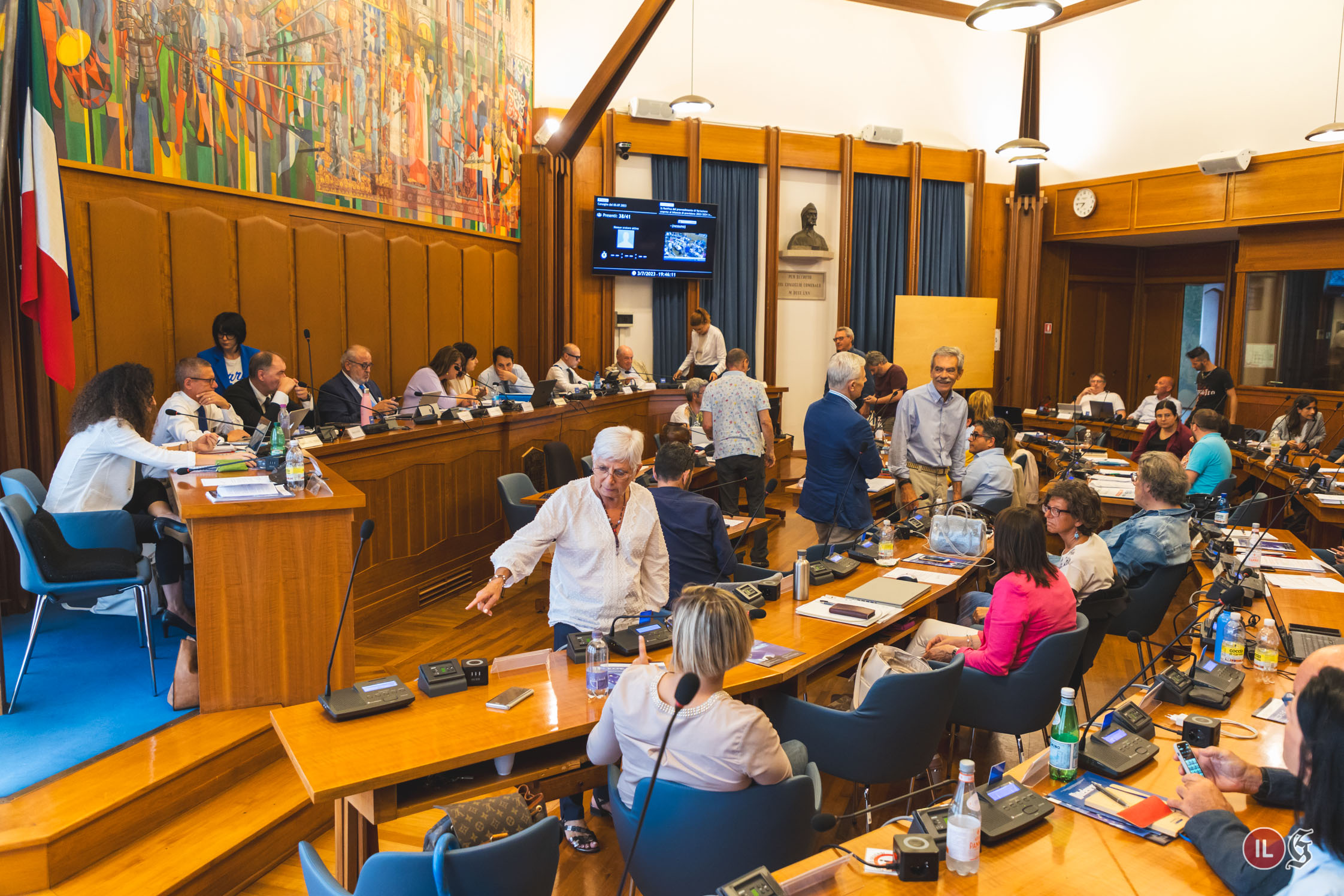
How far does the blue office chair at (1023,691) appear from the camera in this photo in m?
3.14

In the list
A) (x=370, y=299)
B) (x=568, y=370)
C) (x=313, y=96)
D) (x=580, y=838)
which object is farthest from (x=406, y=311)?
(x=580, y=838)

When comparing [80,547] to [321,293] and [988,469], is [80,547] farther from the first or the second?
[988,469]

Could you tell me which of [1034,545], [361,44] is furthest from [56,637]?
[361,44]

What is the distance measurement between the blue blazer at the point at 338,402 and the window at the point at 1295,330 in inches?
382

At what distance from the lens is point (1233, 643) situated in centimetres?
311

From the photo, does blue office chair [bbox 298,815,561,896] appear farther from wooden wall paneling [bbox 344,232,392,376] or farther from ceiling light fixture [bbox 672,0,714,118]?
ceiling light fixture [bbox 672,0,714,118]

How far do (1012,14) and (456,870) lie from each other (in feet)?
21.4

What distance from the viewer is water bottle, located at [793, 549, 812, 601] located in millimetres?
3668

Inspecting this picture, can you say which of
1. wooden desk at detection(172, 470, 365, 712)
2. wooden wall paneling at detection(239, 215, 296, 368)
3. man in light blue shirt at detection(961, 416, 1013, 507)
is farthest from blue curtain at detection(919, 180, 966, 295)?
wooden desk at detection(172, 470, 365, 712)

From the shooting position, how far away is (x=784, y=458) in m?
9.98

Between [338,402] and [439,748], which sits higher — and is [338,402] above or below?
above

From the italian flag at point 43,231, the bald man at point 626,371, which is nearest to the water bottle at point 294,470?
the italian flag at point 43,231

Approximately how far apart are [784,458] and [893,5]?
18.9ft

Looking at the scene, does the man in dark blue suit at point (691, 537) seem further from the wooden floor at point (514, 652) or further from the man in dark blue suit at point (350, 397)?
the man in dark blue suit at point (350, 397)
